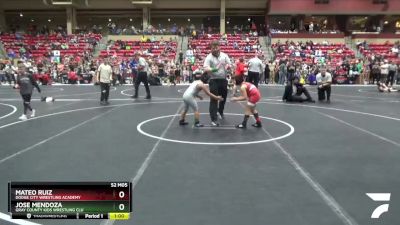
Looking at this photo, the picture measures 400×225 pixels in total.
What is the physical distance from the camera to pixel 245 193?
4.97m

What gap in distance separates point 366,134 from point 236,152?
326 cm

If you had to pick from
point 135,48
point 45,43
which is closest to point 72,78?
point 135,48

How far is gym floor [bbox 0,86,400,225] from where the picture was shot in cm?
445

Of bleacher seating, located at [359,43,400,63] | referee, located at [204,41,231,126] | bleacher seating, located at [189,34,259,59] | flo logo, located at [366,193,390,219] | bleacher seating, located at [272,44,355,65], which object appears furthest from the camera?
bleacher seating, located at [189,34,259,59]

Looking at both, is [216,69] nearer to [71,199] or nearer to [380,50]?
[71,199]

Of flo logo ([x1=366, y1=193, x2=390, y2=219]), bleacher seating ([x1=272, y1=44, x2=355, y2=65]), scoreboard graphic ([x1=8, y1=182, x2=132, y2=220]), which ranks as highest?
bleacher seating ([x1=272, y1=44, x2=355, y2=65])

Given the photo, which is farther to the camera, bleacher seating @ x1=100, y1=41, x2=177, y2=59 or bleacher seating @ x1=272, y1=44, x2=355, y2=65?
bleacher seating @ x1=100, y1=41, x2=177, y2=59

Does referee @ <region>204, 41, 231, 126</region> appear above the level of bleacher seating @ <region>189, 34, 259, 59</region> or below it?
below

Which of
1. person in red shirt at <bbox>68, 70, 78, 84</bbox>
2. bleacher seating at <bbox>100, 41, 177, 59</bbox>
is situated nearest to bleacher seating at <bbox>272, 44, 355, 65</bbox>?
bleacher seating at <bbox>100, 41, 177, 59</bbox>

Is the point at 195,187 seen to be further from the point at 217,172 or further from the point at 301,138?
the point at 301,138

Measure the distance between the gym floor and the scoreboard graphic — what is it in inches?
25.9

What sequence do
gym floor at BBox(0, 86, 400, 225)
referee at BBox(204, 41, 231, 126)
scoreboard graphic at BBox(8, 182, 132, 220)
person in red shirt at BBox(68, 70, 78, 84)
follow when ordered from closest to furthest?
scoreboard graphic at BBox(8, 182, 132, 220) < gym floor at BBox(0, 86, 400, 225) < referee at BBox(204, 41, 231, 126) < person in red shirt at BBox(68, 70, 78, 84)

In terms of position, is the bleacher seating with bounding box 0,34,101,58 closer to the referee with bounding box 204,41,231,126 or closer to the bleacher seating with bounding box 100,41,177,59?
the bleacher seating with bounding box 100,41,177,59

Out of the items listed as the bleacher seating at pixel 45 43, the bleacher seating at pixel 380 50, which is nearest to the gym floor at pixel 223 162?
the bleacher seating at pixel 380 50
